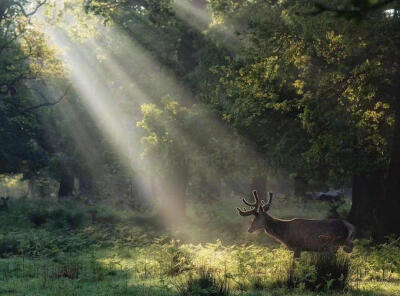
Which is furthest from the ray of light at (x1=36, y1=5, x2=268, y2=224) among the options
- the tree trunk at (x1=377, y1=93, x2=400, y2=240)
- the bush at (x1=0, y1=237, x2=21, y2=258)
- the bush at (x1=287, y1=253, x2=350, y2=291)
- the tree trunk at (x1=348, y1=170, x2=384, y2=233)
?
the bush at (x1=287, y1=253, x2=350, y2=291)

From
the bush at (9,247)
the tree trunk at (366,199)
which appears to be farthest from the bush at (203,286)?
the tree trunk at (366,199)

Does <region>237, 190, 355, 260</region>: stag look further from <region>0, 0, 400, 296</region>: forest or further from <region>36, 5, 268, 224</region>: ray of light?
<region>36, 5, 268, 224</region>: ray of light

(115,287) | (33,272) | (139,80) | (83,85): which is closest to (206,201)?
(83,85)

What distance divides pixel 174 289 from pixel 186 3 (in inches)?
815

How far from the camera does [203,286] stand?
1033cm

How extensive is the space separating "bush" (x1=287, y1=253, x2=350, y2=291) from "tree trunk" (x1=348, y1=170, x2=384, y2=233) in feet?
36.3

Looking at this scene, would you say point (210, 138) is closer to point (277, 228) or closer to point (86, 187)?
point (277, 228)

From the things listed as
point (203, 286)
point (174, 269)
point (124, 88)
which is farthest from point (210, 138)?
point (203, 286)

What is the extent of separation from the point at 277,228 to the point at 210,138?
1123 centimetres

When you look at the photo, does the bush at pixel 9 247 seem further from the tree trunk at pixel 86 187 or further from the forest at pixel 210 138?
the tree trunk at pixel 86 187

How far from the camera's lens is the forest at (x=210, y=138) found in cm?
1265

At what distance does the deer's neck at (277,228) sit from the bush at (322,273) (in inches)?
115

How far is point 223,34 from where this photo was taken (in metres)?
23.9

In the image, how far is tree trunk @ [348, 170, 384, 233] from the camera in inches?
856
